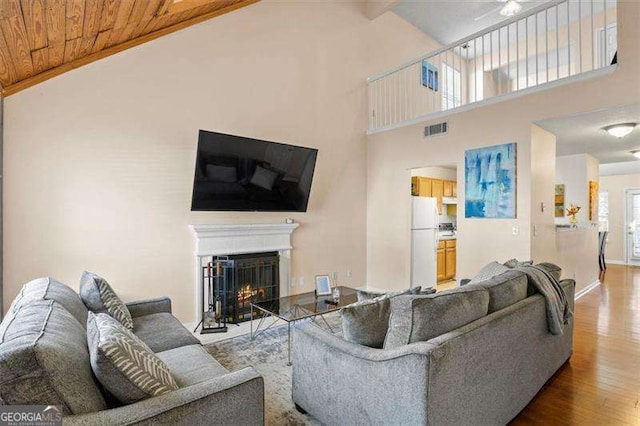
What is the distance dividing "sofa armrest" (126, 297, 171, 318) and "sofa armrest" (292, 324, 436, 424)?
148cm

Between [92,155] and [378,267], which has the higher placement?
[92,155]

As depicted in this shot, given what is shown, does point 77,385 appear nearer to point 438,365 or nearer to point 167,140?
point 438,365

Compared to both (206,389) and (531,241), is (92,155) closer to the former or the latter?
(206,389)

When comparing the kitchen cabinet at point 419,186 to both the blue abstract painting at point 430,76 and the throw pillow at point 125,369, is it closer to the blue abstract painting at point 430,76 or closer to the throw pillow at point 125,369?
the blue abstract painting at point 430,76

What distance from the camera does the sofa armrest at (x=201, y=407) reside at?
115 centimetres

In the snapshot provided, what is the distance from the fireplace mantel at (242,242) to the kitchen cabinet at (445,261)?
3.22 metres

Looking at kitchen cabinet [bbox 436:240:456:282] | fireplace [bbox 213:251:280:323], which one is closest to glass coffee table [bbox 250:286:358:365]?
fireplace [bbox 213:251:280:323]

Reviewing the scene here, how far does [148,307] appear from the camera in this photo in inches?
115

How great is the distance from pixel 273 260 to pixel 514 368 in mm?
3057

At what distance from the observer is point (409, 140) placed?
5.33 metres

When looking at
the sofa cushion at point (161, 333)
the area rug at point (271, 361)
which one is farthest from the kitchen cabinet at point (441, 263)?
the sofa cushion at point (161, 333)

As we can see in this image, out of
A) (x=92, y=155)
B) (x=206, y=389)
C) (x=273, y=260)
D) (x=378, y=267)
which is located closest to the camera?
(x=206, y=389)

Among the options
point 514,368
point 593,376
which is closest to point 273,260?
point 514,368

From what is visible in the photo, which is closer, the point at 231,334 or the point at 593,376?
the point at 593,376
